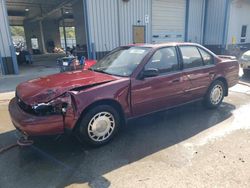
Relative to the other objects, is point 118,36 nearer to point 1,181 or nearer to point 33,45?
point 1,181

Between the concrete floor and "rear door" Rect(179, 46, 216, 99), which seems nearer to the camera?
the concrete floor

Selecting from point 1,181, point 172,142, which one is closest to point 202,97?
point 172,142

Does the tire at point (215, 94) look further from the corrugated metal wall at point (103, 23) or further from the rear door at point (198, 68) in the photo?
the corrugated metal wall at point (103, 23)

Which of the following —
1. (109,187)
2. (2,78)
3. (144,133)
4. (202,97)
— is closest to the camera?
(109,187)

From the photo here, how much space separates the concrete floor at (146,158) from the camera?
2.79 meters

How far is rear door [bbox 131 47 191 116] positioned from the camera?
3891 millimetres

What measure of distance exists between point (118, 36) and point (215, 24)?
7.73 meters

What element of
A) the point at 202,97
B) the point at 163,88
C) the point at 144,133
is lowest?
the point at 144,133

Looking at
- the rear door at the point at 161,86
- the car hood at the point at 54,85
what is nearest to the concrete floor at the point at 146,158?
the rear door at the point at 161,86

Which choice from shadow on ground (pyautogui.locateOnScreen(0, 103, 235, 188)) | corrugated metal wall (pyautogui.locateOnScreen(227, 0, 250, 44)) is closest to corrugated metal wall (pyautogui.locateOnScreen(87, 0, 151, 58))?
corrugated metal wall (pyautogui.locateOnScreen(227, 0, 250, 44))

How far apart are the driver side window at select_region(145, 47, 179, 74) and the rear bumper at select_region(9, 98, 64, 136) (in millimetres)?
1780

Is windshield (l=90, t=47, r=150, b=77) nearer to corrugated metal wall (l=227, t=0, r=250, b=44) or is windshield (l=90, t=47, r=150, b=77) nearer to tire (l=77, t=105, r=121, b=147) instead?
tire (l=77, t=105, r=121, b=147)

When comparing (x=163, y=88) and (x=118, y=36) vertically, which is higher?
(x=118, y=36)

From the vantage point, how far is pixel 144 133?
4.11 meters
